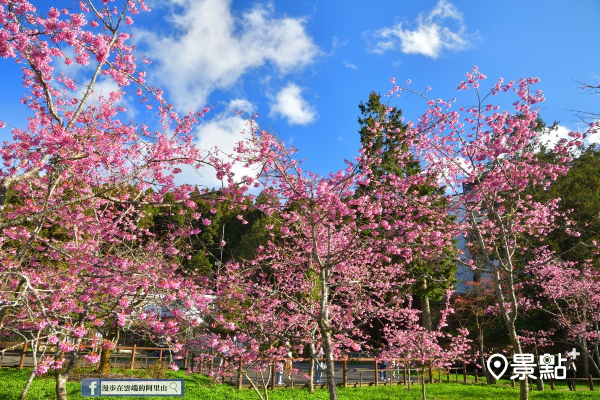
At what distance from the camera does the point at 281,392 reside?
12.9 metres

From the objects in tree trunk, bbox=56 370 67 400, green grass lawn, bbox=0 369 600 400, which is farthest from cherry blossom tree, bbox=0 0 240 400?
green grass lawn, bbox=0 369 600 400

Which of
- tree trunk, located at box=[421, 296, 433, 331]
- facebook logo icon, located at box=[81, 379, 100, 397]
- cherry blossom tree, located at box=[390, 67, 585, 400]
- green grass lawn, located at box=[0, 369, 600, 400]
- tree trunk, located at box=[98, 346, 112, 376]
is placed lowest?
green grass lawn, located at box=[0, 369, 600, 400]

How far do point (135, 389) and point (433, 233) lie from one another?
6666mm

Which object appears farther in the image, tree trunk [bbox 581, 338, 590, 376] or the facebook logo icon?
tree trunk [bbox 581, 338, 590, 376]

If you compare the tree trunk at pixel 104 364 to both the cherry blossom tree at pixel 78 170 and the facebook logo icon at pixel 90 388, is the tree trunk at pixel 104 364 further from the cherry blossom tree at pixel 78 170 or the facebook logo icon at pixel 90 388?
the facebook logo icon at pixel 90 388

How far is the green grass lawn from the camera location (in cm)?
1075

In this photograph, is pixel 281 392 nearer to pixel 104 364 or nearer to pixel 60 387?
pixel 104 364

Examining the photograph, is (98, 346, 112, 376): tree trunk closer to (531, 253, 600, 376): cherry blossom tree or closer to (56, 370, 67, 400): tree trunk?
(56, 370, 67, 400): tree trunk

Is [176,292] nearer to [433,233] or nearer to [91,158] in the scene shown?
[91,158]

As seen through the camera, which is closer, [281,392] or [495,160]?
[495,160]

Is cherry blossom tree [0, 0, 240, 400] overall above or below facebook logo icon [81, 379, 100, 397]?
above

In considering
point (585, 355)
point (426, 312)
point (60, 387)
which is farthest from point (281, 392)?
point (585, 355)

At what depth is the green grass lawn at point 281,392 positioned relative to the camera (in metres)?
10.7

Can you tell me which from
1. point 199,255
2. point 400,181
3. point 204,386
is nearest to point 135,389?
point 400,181
